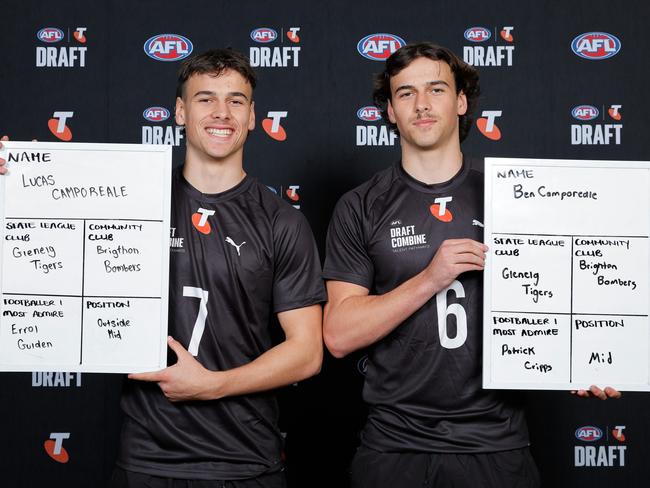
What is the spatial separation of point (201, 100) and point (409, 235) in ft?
1.90

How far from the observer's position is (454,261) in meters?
1.55

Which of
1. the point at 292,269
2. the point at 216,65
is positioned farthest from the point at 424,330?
the point at 216,65

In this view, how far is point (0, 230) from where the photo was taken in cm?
154

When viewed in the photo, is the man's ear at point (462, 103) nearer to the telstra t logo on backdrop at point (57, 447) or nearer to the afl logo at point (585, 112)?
the afl logo at point (585, 112)

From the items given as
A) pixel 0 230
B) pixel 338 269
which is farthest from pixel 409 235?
pixel 0 230

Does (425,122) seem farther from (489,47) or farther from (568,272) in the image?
(489,47)

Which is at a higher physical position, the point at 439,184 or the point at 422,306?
the point at 439,184

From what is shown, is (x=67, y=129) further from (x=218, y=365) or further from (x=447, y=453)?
(x=447, y=453)

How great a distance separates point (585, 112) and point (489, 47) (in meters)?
0.43

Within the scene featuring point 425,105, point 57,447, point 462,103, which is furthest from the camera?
point 57,447

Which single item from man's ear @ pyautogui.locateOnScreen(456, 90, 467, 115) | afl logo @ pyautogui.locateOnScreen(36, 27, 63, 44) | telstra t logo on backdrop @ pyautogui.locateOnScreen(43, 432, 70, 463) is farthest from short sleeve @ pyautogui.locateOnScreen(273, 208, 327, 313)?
afl logo @ pyautogui.locateOnScreen(36, 27, 63, 44)

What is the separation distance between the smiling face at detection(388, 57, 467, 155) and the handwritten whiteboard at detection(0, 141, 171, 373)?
0.58 metres

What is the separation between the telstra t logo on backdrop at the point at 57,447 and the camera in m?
2.66

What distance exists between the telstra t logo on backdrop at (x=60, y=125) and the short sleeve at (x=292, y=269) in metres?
1.39
